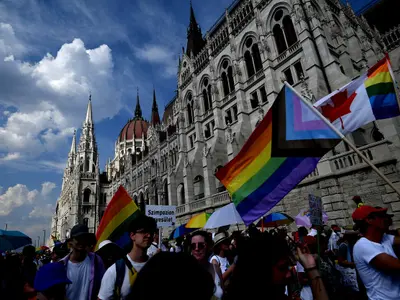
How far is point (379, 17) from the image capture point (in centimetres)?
2828

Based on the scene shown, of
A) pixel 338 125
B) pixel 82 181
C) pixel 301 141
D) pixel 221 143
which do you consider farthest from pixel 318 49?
pixel 82 181

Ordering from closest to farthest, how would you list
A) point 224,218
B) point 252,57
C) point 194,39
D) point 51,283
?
point 51,283, point 224,218, point 252,57, point 194,39

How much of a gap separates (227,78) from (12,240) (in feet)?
71.1

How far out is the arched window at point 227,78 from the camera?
24552 mm

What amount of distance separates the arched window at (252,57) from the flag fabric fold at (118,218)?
64.6ft

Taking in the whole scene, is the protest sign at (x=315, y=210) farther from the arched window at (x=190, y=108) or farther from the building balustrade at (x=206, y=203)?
the arched window at (x=190, y=108)

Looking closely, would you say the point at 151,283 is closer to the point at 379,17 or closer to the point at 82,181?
the point at 379,17

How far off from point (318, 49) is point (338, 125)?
15.3 m

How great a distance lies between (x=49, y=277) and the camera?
89.5 inches

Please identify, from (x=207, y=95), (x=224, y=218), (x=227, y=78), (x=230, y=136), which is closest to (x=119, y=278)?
(x=224, y=218)

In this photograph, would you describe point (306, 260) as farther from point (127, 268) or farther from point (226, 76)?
point (226, 76)

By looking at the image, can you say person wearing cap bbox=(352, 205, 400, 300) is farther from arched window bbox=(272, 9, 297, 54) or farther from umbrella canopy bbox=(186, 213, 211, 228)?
arched window bbox=(272, 9, 297, 54)

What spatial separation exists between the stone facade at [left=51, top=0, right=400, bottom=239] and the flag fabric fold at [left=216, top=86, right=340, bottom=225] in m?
9.06

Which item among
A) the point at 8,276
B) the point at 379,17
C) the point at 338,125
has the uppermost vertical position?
the point at 379,17
